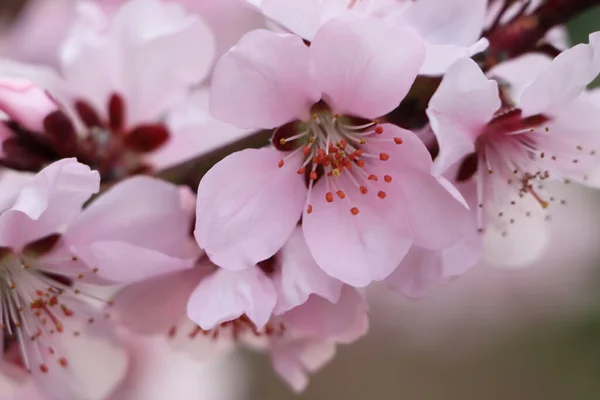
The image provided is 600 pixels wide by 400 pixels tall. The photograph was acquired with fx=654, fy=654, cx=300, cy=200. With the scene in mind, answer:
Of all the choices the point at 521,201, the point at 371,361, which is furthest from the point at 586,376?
the point at 521,201

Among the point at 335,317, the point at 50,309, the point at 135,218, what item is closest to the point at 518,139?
the point at 335,317

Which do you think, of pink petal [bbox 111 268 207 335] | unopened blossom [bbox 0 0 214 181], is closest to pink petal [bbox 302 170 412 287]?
pink petal [bbox 111 268 207 335]

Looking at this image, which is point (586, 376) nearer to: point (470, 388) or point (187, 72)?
point (470, 388)

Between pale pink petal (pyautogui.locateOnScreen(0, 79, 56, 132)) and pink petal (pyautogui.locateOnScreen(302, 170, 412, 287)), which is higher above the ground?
pink petal (pyautogui.locateOnScreen(302, 170, 412, 287))

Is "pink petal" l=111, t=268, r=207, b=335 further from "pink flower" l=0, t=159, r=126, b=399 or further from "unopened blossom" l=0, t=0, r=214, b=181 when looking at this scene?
"unopened blossom" l=0, t=0, r=214, b=181

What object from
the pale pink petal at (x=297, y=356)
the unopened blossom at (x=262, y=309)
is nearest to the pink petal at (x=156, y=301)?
the unopened blossom at (x=262, y=309)

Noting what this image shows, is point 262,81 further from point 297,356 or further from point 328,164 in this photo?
point 297,356

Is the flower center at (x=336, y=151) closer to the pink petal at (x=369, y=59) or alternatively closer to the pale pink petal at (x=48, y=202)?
the pink petal at (x=369, y=59)
